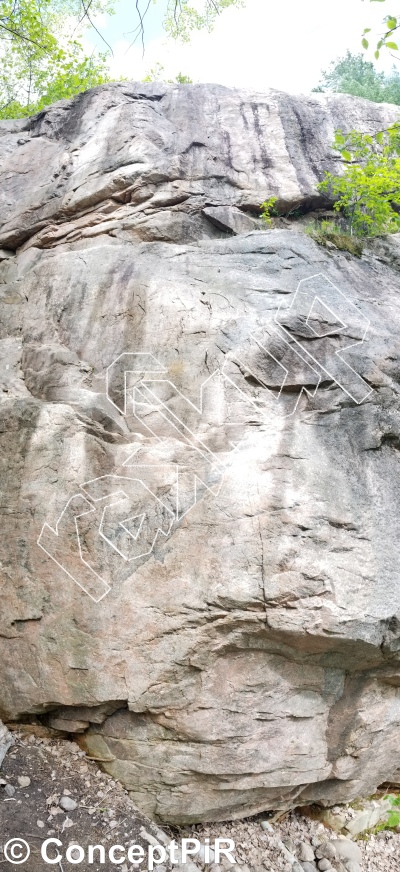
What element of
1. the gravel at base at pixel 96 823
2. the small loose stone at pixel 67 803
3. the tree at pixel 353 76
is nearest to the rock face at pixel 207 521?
the gravel at base at pixel 96 823

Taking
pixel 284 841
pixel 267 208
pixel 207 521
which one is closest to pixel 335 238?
pixel 267 208

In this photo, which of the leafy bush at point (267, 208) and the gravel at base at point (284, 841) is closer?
the gravel at base at point (284, 841)

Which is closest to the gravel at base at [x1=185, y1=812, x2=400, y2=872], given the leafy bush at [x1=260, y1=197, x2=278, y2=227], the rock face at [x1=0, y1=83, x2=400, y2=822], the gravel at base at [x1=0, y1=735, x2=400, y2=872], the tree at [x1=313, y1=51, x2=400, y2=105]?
the gravel at base at [x1=0, y1=735, x2=400, y2=872]

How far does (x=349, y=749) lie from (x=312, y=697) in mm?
645

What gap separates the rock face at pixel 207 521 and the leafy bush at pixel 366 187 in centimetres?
127

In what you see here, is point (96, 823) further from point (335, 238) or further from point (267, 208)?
point (267, 208)

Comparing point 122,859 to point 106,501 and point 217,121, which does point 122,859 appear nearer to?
point 106,501

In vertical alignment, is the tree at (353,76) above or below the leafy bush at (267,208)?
above

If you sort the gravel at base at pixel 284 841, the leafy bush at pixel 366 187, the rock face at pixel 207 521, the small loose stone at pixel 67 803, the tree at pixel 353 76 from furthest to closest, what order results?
the tree at pixel 353 76 → the leafy bush at pixel 366 187 → the gravel at base at pixel 284 841 → the rock face at pixel 207 521 → the small loose stone at pixel 67 803

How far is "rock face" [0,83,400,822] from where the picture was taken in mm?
5254

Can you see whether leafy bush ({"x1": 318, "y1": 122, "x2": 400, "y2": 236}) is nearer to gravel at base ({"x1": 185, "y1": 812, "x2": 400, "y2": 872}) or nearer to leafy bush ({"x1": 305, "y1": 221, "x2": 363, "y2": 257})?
leafy bush ({"x1": 305, "y1": 221, "x2": 363, "y2": 257})

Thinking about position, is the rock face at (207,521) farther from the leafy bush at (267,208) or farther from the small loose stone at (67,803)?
the leafy bush at (267,208)

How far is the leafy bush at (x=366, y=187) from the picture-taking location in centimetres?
772

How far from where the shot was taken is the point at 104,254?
697 centimetres
